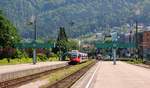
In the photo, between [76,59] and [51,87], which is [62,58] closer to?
[76,59]

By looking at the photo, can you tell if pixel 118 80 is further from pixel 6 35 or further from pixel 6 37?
pixel 6 35

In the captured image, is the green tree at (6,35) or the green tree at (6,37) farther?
the green tree at (6,35)

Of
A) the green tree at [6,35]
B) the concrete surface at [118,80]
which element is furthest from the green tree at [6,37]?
the concrete surface at [118,80]

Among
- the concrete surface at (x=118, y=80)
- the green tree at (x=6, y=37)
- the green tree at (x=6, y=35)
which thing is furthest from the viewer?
the green tree at (x=6, y=35)

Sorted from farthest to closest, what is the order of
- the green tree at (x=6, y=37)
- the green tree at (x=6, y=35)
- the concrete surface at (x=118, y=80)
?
the green tree at (x=6, y=35) < the green tree at (x=6, y=37) < the concrete surface at (x=118, y=80)

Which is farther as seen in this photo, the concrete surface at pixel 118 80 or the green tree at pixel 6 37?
the green tree at pixel 6 37

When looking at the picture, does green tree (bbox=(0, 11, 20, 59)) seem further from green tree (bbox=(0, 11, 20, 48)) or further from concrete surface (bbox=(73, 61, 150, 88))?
concrete surface (bbox=(73, 61, 150, 88))

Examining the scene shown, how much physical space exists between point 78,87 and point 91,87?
3.99 ft

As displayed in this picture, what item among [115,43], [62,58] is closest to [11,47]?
[62,58]

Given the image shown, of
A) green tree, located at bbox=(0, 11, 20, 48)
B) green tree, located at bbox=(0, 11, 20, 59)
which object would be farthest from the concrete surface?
green tree, located at bbox=(0, 11, 20, 48)

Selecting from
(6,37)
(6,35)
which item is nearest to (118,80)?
(6,37)

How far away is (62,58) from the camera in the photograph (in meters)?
175

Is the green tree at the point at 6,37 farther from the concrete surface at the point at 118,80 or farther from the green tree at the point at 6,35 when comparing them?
the concrete surface at the point at 118,80

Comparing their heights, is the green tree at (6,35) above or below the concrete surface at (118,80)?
above
